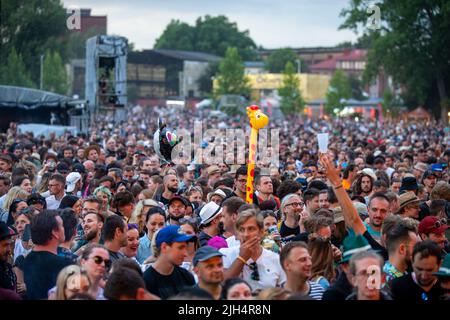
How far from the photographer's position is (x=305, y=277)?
7254mm

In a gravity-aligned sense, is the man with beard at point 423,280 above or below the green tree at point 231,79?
below

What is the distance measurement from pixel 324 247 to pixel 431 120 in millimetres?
57613

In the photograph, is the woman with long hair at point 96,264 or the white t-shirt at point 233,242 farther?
the white t-shirt at point 233,242

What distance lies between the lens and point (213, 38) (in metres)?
153

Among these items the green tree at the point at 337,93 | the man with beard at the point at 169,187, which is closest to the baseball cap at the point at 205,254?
the man with beard at the point at 169,187

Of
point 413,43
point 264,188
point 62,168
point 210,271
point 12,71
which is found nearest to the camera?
point 210,271

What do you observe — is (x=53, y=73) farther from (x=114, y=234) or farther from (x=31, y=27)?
(x=114, y=234)

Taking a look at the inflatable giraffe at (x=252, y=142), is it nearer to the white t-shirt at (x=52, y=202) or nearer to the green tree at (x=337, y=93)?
the white t-shirt at (x=52, y=202)

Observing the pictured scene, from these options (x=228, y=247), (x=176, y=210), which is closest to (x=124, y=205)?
(x=176, y=210)

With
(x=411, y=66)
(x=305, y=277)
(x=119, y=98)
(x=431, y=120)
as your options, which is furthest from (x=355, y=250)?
(x=431, y=120)

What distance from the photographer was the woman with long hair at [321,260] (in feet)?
25.9

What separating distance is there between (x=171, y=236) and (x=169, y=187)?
17.0 feet

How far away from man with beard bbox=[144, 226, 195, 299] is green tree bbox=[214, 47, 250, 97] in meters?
96.7

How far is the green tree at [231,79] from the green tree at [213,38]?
143ft
